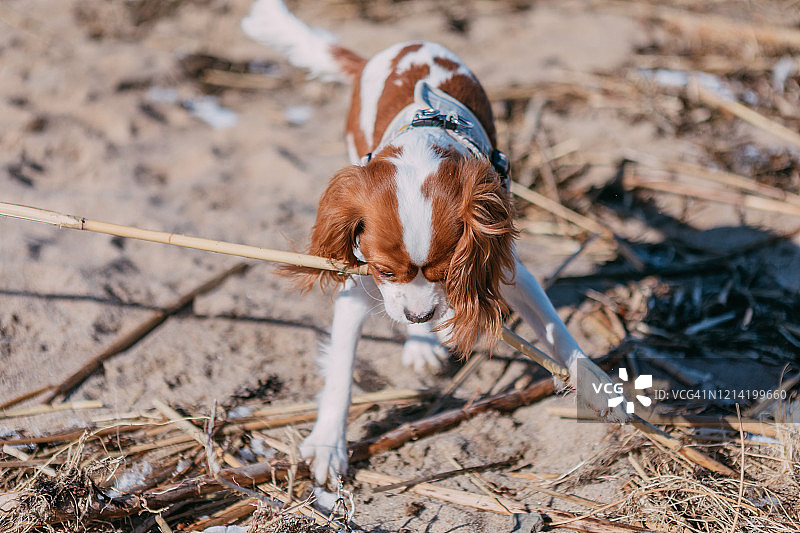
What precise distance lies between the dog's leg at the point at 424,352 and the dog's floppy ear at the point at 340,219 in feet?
2.86

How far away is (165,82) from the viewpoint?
509 cm

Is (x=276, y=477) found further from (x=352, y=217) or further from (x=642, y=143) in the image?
(x=642, y=143)

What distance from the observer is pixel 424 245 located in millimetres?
2014

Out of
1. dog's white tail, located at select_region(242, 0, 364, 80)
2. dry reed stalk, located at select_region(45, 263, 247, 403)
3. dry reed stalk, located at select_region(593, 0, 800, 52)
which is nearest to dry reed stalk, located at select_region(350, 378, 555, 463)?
dry reed stalk, located at select_region(45, 263, 247, 403)

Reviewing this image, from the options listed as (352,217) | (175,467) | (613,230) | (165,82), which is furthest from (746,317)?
(165,82)

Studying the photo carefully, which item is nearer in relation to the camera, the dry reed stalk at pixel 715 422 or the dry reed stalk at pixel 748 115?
the dry reed stalk at pixel 715 422

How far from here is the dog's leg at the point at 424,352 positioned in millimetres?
3068

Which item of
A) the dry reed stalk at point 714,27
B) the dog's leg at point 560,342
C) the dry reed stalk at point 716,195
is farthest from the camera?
the dry reed stalk at point 714,27

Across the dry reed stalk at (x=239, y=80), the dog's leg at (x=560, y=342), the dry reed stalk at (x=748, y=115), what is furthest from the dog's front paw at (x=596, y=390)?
the dry reed stalk at (x=239, y=80)

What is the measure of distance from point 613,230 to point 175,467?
2.70 m

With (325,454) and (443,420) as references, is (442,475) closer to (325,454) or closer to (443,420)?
(443,420)

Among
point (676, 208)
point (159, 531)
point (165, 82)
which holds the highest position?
point (165, 82)

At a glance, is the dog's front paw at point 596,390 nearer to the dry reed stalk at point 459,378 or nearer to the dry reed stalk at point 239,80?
the dry reed stalk at point 459,378

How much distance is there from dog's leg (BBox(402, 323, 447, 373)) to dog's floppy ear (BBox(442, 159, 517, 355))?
2.53 feet
